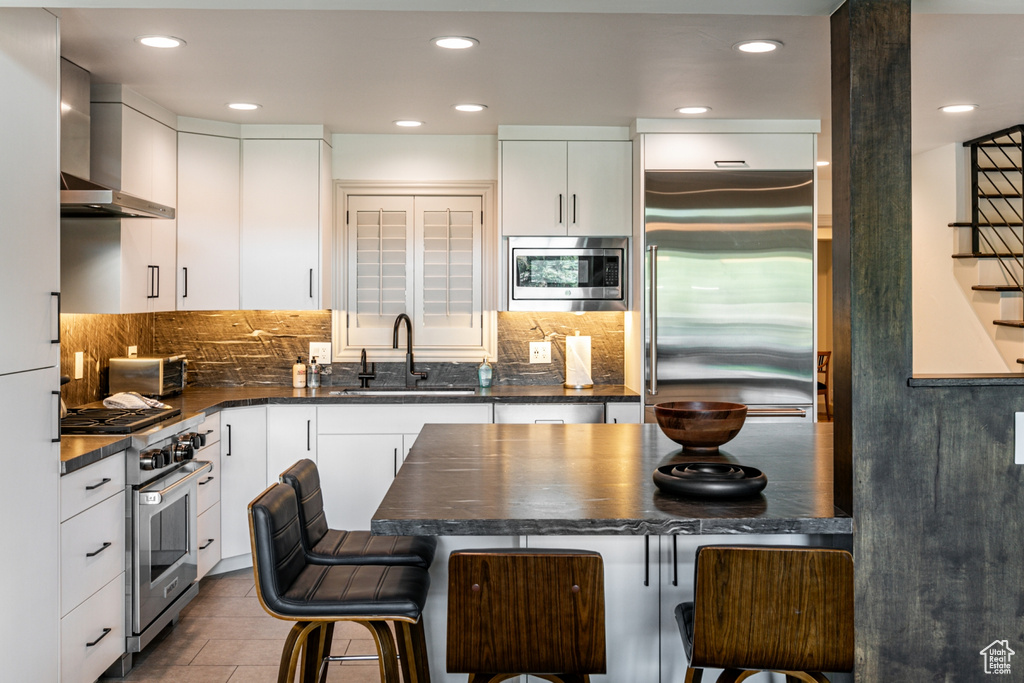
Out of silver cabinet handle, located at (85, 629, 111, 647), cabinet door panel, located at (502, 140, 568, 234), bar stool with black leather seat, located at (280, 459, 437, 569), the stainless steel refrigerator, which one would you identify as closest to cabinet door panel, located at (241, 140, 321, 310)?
cabinet door panel, located at (502, 140, 568, 234)

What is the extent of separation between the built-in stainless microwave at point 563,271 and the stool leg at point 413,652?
266 centimetres

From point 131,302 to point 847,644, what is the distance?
3.42m

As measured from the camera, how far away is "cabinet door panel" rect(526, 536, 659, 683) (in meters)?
2.40

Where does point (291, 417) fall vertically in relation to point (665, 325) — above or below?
below

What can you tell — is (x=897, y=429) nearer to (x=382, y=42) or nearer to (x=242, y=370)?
(x=382, y=42)

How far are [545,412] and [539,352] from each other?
0.69 m

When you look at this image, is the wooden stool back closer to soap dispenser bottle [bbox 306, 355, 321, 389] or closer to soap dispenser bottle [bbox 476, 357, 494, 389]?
soap dispenser bottle [bbox 476, 357, 494, 389]

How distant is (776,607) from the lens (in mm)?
1839

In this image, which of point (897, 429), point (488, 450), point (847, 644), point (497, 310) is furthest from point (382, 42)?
point (847, 644)

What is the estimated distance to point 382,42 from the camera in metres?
3.22

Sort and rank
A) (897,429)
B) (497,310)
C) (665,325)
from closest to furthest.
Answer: (897,429) → (665,325) → (497,310)

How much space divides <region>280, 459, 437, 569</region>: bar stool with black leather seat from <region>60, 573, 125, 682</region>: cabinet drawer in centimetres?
93

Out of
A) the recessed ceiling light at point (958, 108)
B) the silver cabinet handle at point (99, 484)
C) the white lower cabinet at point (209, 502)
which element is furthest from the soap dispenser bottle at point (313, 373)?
the recessed ceiling light at point (958, 108)

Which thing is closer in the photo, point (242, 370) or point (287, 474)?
point (287, 474)
